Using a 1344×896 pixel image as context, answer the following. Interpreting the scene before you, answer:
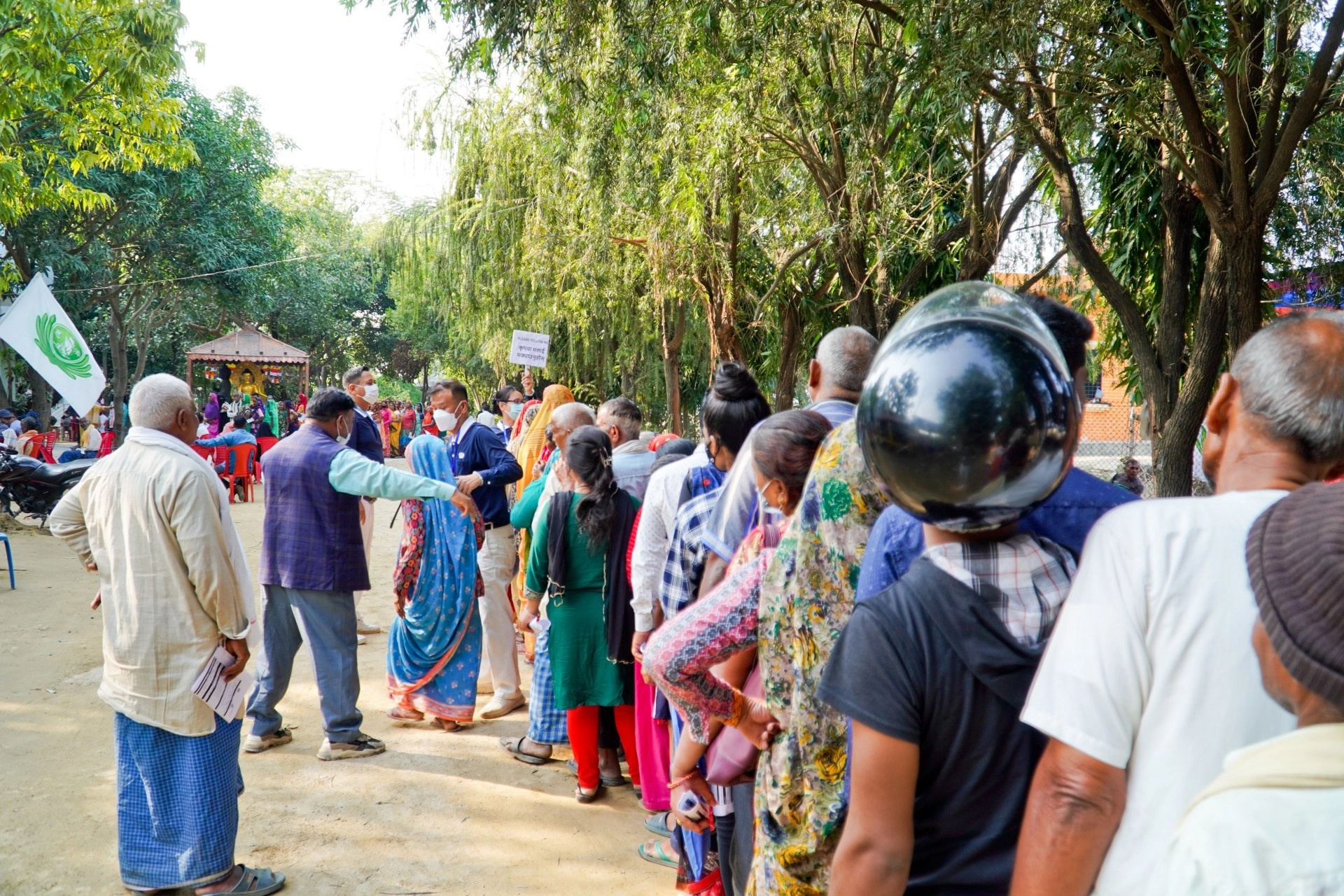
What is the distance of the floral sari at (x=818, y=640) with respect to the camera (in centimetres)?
185

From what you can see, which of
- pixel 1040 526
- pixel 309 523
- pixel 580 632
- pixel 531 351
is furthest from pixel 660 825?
pixel 531 351

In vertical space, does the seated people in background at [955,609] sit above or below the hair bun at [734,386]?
below

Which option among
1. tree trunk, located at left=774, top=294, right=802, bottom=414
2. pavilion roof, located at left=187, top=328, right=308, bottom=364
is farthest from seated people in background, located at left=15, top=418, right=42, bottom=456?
tree trunk, located at left=774, top=294, right=802, bottom=414

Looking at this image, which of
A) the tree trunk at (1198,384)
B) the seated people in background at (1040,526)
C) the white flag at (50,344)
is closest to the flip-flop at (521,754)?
the seated people in background at (1040,526)

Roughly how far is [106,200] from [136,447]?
10576mm

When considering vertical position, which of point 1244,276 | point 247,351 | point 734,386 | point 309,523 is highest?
point 247,351

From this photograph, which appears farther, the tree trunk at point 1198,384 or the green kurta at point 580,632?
the tree trunk at point 1198,384

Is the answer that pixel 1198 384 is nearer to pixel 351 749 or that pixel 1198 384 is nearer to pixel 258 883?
pixel 351 749

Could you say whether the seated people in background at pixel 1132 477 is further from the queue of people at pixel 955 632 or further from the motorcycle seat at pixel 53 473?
the motorcycle seat at pixel 53 473

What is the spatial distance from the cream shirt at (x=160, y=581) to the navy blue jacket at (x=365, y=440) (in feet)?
9.53

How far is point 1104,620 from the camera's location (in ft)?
4.02

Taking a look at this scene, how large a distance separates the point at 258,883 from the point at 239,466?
1483cm

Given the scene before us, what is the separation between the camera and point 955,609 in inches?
54.9

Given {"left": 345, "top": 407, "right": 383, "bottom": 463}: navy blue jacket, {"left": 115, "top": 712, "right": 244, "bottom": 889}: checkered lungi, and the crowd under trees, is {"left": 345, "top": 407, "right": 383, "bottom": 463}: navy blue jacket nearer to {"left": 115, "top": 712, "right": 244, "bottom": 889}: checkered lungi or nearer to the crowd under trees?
the crowd under trees
